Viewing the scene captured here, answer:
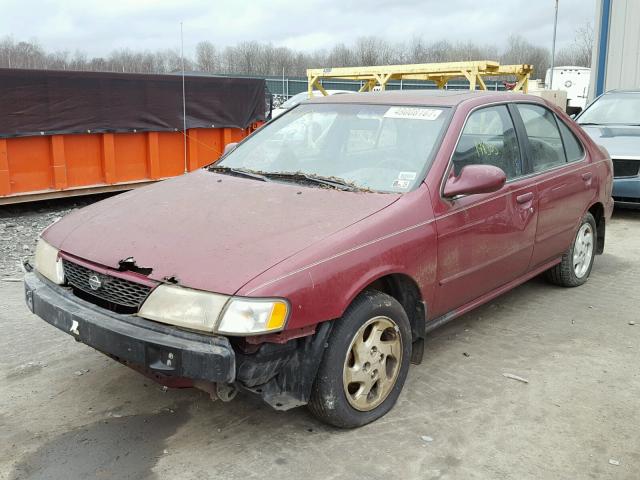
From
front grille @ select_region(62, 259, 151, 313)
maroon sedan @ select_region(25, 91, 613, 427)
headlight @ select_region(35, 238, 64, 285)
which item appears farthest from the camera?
headlight @ select_region(35, 238, 64, 285)

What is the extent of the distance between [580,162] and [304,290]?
334 cm

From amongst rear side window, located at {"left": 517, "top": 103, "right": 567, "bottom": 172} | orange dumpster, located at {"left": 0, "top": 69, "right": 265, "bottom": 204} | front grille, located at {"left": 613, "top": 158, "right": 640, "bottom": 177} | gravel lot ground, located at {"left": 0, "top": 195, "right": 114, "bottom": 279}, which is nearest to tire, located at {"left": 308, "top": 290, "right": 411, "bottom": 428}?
→ rear side window, located at {"left": 517, "top": 103, "right": 567, "bottom": 172}

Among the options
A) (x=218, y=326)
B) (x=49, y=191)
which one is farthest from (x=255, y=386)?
(x=49, y=191)

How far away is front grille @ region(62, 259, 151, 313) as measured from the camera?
2873 mm

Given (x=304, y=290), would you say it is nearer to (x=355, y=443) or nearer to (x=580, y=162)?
(x=355, y=443)

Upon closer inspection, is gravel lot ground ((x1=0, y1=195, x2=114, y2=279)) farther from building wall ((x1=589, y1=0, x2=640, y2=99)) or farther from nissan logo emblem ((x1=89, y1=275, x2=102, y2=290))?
building wall ((x1=589, y1=0, x2=640, y2=99))

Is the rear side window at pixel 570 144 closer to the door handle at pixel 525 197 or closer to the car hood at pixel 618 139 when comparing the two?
the door handle at pixel 525 197

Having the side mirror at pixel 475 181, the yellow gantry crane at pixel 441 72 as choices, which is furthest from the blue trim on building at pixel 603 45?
the side mirror at pixel 475 181

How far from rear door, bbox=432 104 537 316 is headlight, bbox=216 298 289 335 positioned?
127 cm

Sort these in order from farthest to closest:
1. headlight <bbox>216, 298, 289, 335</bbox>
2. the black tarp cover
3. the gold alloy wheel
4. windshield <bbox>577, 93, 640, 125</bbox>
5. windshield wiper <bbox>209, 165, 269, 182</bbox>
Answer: windshield <bbox>577, 93, 640, 125</bbox> < the black tarp cover < windshield wiper <bbox>209, 165, 269, 182</bbox> < the gold alloy wheel < headlight <bbox>216, 298, 289, 335</bbox>

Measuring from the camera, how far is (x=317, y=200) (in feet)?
11.3

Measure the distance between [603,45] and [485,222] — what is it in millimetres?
13727

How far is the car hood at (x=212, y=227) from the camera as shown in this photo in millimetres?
2809

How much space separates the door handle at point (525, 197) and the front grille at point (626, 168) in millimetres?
4772
